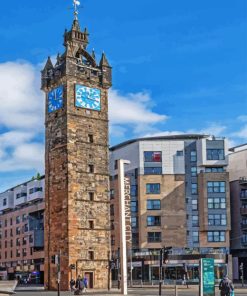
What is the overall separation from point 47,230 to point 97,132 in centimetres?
1272

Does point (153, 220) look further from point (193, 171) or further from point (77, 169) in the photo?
point (77, 169)

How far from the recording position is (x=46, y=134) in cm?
7288

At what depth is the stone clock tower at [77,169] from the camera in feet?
220

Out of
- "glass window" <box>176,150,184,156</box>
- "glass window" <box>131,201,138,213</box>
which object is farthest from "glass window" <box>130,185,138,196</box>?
"glass window" <box>176,150,184,156</box>

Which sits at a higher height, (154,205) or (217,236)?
(154,205)

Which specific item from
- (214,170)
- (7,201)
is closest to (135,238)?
(214,170)

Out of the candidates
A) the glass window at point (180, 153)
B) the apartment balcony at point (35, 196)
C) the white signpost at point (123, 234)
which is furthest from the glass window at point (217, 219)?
the white signpost at point (123, 234)

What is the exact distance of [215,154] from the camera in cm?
10275

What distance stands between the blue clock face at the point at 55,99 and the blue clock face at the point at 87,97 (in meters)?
2.00

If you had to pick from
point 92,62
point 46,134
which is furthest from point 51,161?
point 92,62

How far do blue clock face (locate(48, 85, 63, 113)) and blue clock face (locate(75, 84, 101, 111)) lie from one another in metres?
2.00

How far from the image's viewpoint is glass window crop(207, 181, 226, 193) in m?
101

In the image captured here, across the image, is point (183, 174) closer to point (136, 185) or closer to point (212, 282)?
point (136, 185)

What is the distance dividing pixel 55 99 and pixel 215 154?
39181mm
